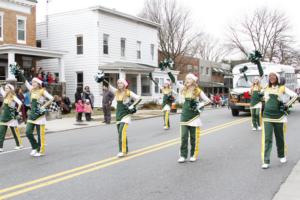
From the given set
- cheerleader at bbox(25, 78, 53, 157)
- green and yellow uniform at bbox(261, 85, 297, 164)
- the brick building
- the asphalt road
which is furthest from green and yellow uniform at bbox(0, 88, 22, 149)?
the brick building

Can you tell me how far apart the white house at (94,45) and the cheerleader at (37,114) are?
21138 millimetres

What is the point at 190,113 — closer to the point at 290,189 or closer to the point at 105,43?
the point at 290,189

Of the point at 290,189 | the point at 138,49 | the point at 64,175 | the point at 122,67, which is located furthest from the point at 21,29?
the point at 290,189

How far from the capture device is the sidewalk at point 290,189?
19.7ft

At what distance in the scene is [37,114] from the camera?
9867mm

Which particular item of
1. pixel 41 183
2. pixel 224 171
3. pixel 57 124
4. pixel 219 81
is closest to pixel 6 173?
pixel 41 183

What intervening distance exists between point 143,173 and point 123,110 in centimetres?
223

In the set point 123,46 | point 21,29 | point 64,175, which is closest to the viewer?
point 64,175

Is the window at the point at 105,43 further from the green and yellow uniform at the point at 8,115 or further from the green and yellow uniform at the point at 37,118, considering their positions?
the green and yellow uniform at the point at 37,118

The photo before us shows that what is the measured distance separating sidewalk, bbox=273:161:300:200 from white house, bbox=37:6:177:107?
80.5 ft

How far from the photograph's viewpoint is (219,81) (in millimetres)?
65062

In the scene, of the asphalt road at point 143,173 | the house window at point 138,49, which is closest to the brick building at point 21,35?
the house window at point 138,49

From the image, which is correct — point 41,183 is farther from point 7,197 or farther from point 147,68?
point 147,68

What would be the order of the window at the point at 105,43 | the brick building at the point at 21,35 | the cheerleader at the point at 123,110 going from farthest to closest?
the window at the point at 105,43 → the brick building at the point at 21,35 → the cheerleader at the point at 123,110
